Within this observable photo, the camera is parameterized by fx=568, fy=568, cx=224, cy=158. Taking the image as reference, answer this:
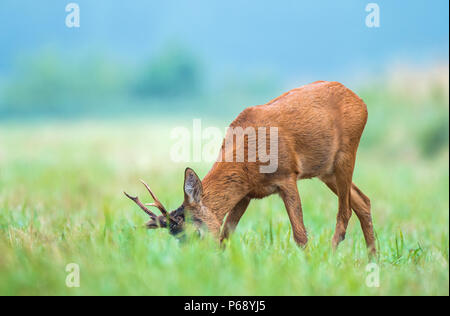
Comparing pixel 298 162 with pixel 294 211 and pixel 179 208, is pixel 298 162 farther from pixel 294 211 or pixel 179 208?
pixel 179 208

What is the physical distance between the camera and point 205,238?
427 centimetres

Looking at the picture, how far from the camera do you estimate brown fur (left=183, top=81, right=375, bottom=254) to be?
4602mm

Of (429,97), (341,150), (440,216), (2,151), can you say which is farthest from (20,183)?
(429,97)

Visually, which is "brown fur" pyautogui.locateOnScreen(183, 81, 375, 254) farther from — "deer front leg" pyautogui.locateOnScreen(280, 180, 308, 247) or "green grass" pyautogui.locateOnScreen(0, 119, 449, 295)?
"green grass" pyautogui.locateOnScreen(0, 119, 449, 295)

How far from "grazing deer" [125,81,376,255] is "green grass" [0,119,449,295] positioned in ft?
0.70

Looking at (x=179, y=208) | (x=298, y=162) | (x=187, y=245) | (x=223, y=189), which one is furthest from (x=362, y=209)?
(x=187, y=245)

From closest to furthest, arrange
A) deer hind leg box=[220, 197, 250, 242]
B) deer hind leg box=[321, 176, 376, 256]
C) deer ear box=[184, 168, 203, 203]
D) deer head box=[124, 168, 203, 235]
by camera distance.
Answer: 1. deer head box=[124, 168, 203, 235]
2. deer ear box=[184, 168, 203, 203]
3. deer hind leg box=[220, 197, 250, 242]
4. deer hind leg box=[321, 176, 376, 256]

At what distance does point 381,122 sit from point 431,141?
5.85ft

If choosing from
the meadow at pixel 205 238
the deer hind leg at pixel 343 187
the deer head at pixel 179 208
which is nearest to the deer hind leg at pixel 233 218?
the meadow at pixel 205 238

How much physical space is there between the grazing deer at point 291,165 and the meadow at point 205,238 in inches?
10.6

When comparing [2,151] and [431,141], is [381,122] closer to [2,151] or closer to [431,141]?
[431,141]

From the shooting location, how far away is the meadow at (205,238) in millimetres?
3467

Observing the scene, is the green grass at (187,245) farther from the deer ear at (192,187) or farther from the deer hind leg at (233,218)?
the deer ear at (192,187)

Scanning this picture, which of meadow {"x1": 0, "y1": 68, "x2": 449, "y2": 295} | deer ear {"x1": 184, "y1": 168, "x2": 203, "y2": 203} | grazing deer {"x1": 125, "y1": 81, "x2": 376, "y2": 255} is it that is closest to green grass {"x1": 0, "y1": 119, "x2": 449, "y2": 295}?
meadow {"x1": 0, "y1": 68, "x2": 449, "y2": 295}
